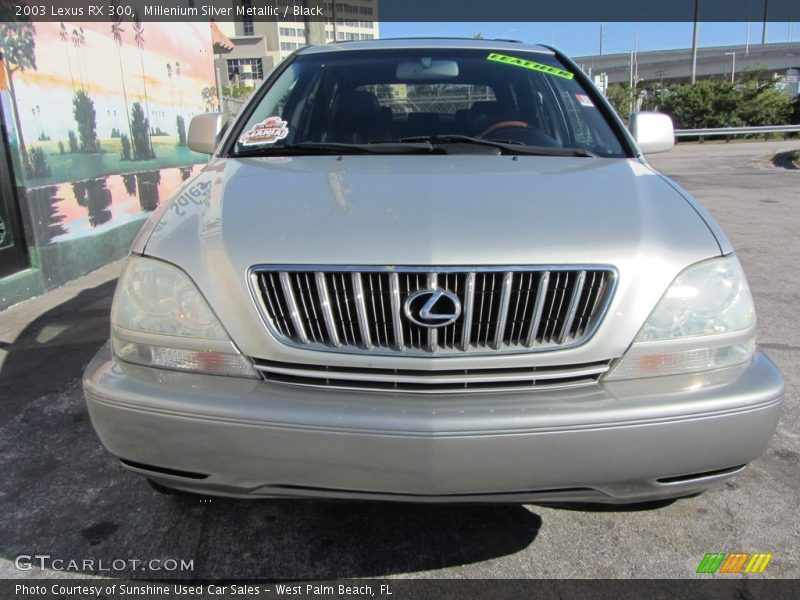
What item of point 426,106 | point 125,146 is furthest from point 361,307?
point 125,146

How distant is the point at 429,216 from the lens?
1.90 m

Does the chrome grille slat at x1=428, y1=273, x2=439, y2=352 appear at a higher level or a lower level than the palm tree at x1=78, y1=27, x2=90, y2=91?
lower

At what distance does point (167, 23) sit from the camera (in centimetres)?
858

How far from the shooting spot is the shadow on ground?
2.15 m

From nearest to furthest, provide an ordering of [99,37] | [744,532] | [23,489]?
[744,532] → [23,489] → [99,37]

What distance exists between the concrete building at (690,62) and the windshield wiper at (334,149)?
6621 centimetres

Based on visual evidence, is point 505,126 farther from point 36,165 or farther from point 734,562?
point 36,165

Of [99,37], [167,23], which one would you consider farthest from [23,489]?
[167,23]

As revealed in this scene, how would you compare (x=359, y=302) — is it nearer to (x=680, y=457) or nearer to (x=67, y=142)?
(x=680, y=457)

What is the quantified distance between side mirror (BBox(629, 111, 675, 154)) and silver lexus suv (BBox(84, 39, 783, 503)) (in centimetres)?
121

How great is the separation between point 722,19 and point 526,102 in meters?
48.5

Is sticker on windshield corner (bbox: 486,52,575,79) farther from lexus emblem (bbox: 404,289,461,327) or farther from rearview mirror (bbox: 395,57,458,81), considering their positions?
lexus emblem (bbox: 404,289,461,327)

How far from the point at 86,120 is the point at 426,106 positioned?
4.60m

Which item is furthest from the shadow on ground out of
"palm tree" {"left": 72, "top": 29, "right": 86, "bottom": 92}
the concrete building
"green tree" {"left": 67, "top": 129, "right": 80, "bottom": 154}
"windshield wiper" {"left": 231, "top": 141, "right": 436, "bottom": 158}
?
the concrete building
